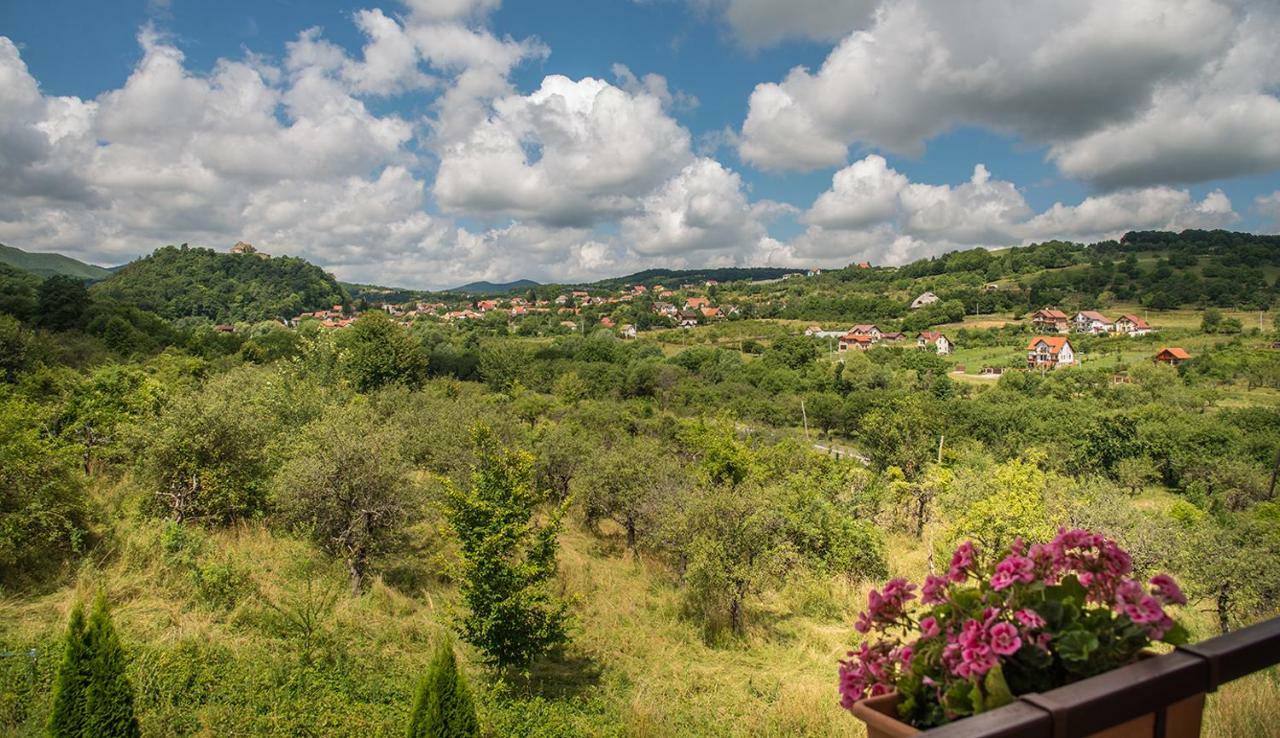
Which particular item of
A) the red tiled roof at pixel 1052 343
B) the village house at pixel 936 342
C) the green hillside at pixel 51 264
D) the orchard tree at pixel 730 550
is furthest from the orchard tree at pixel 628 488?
the green hillside at pixel 51 264

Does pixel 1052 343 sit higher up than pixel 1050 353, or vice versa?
pixel 1052 343

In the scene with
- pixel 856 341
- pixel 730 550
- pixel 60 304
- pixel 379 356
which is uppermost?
pixel 60 304

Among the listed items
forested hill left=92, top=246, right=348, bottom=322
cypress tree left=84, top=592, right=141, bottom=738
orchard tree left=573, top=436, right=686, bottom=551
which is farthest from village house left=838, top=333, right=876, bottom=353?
forested hill left=92, top=246, right=348, bottom=322

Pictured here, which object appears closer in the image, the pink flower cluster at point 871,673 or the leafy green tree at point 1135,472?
the pink flower cluster at point 871,673

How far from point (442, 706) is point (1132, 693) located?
6662mm

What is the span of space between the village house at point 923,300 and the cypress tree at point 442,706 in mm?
122030

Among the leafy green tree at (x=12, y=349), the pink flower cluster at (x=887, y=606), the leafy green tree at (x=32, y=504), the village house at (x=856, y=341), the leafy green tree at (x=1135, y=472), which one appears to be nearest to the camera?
the pink flower cluster at (x=887, y=606)

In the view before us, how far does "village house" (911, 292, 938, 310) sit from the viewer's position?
116m

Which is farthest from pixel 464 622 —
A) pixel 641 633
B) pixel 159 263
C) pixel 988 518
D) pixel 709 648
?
pixel 159 263

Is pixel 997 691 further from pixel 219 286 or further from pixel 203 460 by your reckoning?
pixel 219 286

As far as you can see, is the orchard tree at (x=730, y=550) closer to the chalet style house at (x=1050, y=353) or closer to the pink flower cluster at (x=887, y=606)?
the pink flower cluster at (x=887, y=606)

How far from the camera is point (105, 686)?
6.05 metres

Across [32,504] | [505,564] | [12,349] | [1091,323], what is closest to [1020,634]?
[505,564]

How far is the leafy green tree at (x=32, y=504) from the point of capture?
8.90 metres
